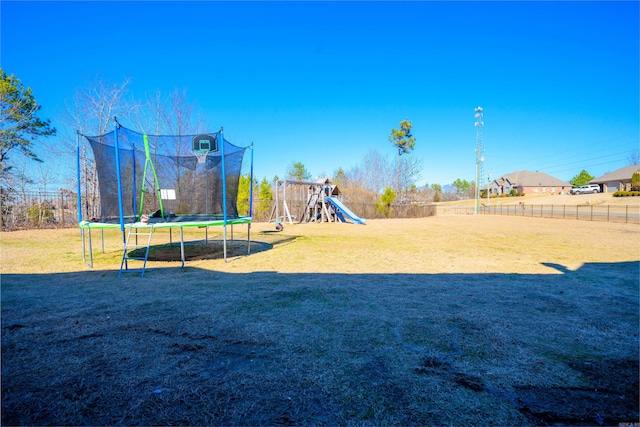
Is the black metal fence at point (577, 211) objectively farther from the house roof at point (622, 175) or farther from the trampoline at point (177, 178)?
the house roof at point (622, 175)

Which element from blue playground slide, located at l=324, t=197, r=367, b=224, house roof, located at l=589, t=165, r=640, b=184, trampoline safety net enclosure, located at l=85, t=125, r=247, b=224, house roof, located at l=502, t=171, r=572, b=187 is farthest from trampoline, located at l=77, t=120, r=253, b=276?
house roof, located at l=502, t=171, r=572, b=187

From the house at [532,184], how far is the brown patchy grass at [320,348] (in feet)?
217

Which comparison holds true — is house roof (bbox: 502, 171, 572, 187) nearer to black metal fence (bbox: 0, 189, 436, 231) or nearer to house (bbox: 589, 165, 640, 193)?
house (bbox: 589, 165, 640, 193)

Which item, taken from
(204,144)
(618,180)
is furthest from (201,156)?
(618,180)

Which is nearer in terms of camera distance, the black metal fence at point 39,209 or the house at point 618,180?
the black metal fence at point 39,209

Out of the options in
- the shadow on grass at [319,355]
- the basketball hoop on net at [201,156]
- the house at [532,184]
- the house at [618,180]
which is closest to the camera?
the shadow on grass at [319,355]

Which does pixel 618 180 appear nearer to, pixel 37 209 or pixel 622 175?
pixel 622 175

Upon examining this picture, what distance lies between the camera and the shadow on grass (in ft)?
5.23

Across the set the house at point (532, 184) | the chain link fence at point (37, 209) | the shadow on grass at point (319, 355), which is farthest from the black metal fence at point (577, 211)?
the house at point (532, 184)

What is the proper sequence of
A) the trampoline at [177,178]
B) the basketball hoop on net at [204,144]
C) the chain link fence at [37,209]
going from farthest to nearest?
the chain link fence at [37,209], the basketball hoop on net at [204,144], the trampoline at [177,178]

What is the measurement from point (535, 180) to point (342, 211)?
62.4 metres

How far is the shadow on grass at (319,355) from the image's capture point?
1.59 metres

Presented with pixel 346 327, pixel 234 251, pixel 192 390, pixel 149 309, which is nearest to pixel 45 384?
pixel 192 390

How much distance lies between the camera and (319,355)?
2188mm
